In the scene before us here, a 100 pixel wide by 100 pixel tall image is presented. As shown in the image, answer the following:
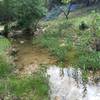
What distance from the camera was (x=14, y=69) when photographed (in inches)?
878

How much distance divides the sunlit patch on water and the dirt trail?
226 cm

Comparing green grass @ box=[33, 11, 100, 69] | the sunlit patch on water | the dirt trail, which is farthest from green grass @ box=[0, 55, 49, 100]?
green grass @ box=[33, 11, 100, 69]

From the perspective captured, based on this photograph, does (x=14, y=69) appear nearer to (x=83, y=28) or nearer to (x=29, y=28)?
(x=83, y=28)

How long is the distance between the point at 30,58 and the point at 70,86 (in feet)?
28.1

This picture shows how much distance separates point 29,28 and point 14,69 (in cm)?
2020

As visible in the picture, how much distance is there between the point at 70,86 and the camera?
18.3 meters

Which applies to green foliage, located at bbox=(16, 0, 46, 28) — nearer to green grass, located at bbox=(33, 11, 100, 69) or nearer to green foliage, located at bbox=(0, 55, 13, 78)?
green grass, located at bbox=(33, 11, 100, 69)

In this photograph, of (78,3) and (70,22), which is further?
(78,3)

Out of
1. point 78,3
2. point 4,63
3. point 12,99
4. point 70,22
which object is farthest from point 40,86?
point 78,3

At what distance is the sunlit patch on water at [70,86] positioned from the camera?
657 inches

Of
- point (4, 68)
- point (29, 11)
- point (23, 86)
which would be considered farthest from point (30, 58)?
point (29, 11)

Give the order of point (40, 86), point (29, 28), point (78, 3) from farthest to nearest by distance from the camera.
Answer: point (78, 3)
point (29, 28)
point (40, 86)

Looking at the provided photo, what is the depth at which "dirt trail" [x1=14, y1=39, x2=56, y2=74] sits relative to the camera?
23094 millimetres

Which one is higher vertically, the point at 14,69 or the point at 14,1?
the point at 14,1
